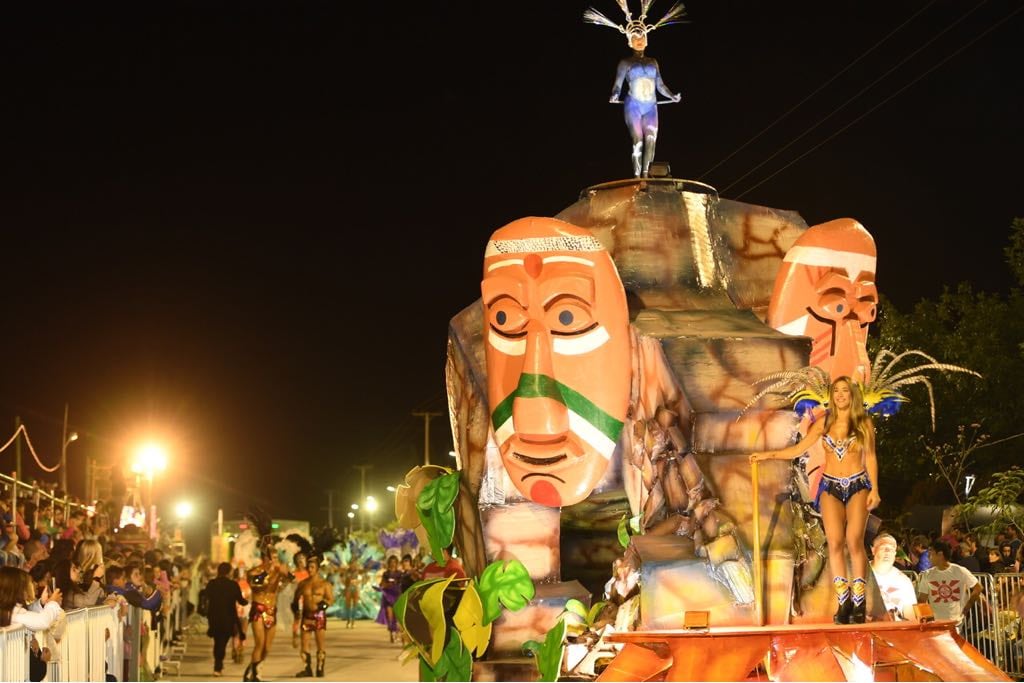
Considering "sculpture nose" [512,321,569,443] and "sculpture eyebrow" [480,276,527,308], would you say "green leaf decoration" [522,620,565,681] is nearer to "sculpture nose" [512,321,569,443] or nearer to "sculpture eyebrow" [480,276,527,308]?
"sculpture nose" [512,321,569,443]

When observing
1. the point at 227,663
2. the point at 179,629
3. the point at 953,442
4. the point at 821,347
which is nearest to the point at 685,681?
the point at 821,347

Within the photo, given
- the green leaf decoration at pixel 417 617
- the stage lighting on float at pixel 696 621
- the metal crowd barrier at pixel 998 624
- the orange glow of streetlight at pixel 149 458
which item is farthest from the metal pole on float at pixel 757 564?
the orange glow of streetlight at pixel 149 458

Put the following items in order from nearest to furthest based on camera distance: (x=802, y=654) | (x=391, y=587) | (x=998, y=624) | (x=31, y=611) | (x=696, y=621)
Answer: (x=802, y=654) < (x=696, y=621) < (x=31, y=611) < (x=998, y=624) < (x=391, y=587)

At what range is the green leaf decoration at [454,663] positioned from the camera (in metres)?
12.4

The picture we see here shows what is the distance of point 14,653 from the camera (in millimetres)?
10258

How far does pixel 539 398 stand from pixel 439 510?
223 cm

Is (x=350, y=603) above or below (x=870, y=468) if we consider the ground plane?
below

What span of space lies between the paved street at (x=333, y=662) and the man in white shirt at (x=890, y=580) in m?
8.21

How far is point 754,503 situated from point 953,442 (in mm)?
23008

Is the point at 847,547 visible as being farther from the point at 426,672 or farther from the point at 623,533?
the point at 426,672

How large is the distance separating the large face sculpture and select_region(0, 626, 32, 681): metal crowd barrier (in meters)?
6.04

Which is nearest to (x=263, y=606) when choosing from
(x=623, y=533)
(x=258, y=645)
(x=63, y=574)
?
(x=258, y=645)

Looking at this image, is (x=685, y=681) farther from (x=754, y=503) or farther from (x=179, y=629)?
(x=179, y=629)

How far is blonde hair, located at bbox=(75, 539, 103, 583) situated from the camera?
15047 mm
